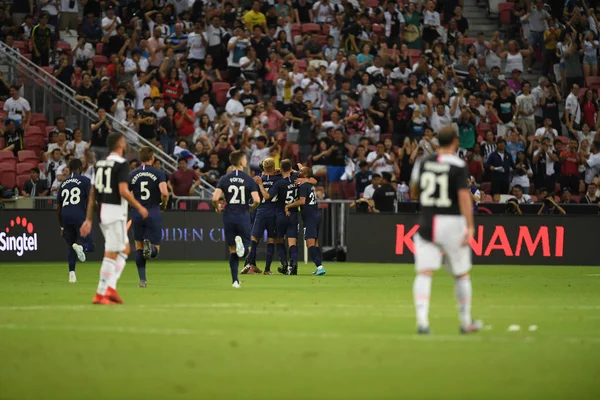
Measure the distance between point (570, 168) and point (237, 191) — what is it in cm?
1646

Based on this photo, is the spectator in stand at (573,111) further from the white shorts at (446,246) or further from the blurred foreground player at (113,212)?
the white shorts at (446,246)

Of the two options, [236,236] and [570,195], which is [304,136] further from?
[236,236]

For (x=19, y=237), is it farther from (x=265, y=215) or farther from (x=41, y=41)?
(x=265, y=215)

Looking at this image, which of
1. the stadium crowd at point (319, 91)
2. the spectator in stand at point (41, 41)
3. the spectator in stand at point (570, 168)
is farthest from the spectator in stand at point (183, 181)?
the spectator in stand at point (570, 168)

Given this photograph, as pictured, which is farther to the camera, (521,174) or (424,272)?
(521,174)

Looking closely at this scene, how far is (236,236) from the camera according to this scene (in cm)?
1970

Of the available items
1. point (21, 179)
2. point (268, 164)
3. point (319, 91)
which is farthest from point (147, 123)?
point (268, 164)

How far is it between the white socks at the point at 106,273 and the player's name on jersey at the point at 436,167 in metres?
5.23

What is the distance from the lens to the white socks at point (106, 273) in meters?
15.5

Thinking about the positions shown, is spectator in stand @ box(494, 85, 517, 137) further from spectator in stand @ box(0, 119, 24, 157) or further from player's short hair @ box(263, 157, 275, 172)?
spectator in stand @ box(0, 119, 24, 157)

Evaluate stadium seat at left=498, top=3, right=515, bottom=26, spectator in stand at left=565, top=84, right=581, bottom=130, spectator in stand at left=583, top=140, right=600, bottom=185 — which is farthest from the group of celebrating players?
stadium seat at left=498, top=3, right=515, bottom=26

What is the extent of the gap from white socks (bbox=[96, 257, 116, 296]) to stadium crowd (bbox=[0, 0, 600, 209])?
15.7 meters

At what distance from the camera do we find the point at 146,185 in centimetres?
1983

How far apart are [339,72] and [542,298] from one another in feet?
60.3
